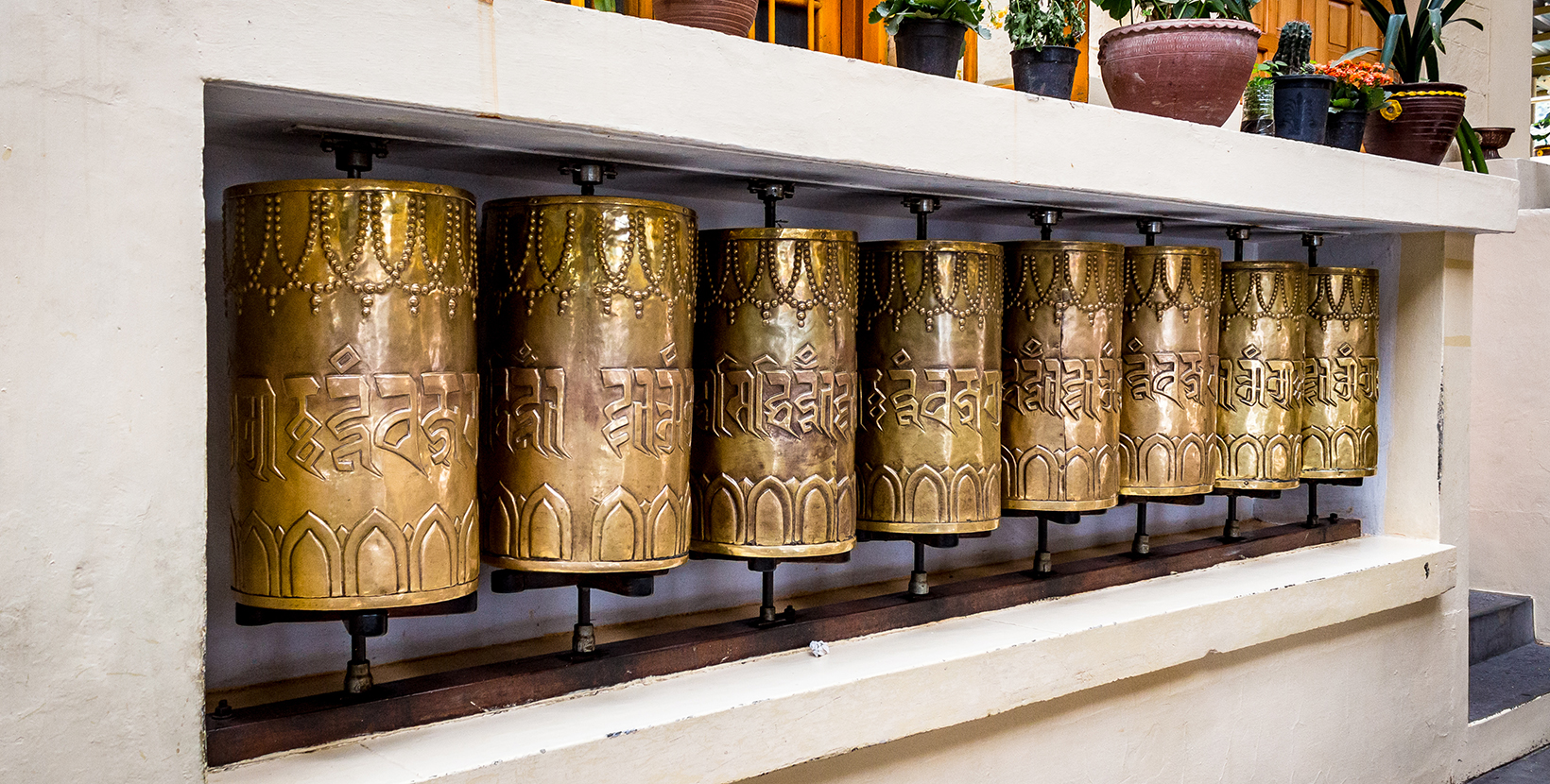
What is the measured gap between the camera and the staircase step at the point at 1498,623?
13.1 feet

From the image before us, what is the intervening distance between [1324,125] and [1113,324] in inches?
25.0

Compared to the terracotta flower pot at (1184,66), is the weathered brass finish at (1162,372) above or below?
below

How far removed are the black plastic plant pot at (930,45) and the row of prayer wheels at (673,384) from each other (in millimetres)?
269

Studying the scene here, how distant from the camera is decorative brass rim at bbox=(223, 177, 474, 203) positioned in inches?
51.5

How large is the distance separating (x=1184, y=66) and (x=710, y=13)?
95 cm

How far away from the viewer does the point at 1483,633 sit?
13.3 ft

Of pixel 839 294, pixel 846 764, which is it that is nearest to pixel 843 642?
pixel 846 764

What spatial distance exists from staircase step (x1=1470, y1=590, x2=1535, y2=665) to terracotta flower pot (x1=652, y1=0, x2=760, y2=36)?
11.4ft

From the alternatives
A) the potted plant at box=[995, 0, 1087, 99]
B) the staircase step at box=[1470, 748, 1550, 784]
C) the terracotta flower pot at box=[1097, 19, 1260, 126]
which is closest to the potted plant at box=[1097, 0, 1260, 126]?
the terracotta flower pot at box=[1097, 19, 1260, 126]

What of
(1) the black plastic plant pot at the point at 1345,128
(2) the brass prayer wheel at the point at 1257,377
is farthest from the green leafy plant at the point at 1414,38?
(2) the brass prayer wheel at the point at 1257,377

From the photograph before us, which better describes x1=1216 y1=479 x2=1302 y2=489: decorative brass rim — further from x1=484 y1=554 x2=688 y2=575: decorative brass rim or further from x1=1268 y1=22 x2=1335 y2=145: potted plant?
x1=484 y1=554 x2=688 y2=575: decorative brass rim

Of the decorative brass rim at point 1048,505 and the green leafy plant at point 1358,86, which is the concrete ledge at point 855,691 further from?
the green leafy plant at point 1358,86

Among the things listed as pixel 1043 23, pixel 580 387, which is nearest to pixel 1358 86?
pixel 1043 23

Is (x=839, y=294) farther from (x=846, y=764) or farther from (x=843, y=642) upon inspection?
(x=846, y=764)
